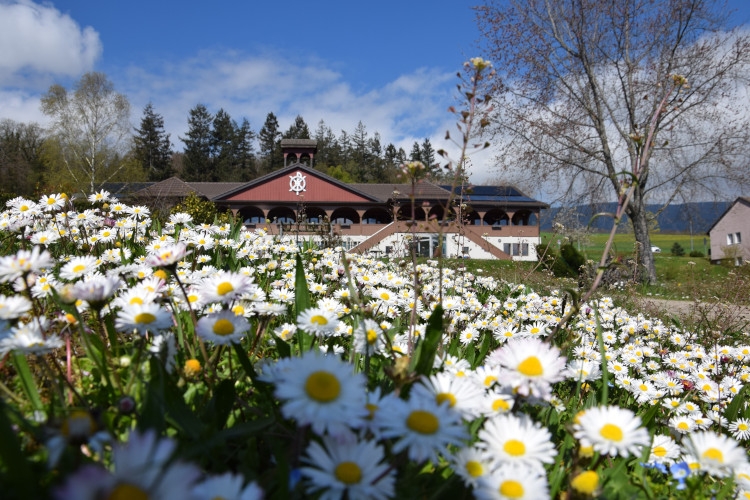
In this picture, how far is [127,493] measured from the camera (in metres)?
0.47

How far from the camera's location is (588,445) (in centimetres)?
89

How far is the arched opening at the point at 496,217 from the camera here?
104ft

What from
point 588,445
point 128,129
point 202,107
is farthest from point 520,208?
point 202,107

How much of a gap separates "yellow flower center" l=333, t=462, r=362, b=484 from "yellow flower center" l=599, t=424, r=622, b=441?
1.52 ft

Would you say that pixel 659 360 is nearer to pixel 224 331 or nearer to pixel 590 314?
pixel 590 314

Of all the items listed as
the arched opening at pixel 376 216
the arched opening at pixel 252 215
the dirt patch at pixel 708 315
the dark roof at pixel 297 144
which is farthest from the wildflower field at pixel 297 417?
the dark roof at pixel 297 144

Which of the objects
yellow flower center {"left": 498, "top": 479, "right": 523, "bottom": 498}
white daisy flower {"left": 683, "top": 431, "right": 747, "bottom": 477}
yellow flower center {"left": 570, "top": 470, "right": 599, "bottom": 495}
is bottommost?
white daisy flower {"left": 683, "top": 431, "right": 747, "bottom": 477}

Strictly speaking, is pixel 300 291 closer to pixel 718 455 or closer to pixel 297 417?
pixel 297 417

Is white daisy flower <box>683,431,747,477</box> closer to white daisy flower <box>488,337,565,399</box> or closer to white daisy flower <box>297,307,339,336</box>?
white daisy flower <box>488,337,565,399</box>

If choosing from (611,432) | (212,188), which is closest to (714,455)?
(611,432)

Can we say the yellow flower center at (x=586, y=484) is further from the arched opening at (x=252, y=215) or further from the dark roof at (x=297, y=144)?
the dark roof at (x=297, y=144)

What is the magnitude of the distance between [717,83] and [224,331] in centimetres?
1689

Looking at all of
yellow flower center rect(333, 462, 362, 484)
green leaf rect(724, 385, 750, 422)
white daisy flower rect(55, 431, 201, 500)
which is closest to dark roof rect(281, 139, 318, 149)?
green leaf rect(724, 385, 750, 422)

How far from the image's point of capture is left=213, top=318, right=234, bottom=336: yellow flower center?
3.64 feet
